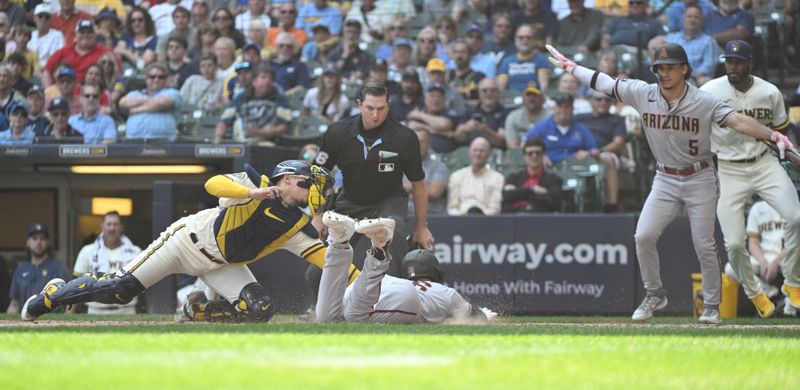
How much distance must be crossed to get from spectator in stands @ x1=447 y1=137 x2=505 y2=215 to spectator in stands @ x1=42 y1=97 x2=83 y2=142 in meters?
5.04

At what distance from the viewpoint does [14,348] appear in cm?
583

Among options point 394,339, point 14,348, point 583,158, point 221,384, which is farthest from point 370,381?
point 583,158

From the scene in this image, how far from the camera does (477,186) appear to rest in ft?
42.2

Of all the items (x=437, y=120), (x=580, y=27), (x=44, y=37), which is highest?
(x=44, y=37)

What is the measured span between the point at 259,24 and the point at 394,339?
10777 millimetres

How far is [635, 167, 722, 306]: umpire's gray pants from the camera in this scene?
27.2 ft

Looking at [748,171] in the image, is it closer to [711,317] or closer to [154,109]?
[711,317]

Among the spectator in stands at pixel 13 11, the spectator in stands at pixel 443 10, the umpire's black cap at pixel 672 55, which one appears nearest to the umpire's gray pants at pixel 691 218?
the umpire's black cap at pixel 672 55

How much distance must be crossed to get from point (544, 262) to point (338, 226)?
5.13m

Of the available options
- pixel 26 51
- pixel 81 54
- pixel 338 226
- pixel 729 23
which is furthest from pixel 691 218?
pixel 26 51

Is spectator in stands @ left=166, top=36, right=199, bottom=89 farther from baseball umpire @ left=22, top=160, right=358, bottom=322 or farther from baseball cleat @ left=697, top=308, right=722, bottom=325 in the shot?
baseball cleat @ left=697, top=308, right=722, bottom=325

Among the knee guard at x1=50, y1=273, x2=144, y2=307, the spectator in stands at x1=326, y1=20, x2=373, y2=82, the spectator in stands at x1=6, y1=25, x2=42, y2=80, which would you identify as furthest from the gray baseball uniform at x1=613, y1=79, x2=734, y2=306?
the spectator in stands at x1=6, y1=25, x2=42, y2=80

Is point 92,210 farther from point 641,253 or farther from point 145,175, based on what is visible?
point 641,253

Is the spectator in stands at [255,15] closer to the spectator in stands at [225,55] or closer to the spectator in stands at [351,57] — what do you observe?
the spectator in stands at [225,55]
